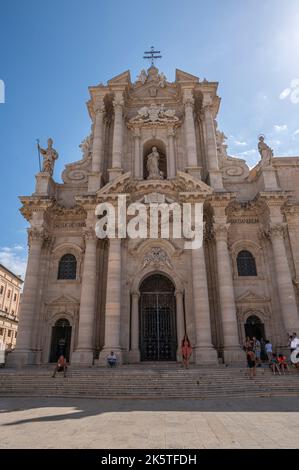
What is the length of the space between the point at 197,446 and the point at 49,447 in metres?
2.74

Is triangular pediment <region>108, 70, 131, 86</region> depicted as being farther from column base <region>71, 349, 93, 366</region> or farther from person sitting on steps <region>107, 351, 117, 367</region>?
person sitting on steps <region>107, 351, 117, 367</region>

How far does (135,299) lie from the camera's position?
20594 millimetres

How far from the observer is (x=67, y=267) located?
73.7 feet

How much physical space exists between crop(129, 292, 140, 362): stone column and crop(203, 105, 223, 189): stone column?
9484 mm

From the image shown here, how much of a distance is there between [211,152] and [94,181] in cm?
893

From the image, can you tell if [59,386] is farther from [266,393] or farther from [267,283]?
[267,283]

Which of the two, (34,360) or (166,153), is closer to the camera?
(34,360)

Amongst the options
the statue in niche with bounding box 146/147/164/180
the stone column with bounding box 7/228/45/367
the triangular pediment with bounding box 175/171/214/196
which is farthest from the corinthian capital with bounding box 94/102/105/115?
the stone column with bounding box 7/228/45/367

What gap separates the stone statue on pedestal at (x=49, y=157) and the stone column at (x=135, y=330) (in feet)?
36.7

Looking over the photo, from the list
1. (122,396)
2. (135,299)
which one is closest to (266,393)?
(122,396)

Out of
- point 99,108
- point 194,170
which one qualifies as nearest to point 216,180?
point 194,170

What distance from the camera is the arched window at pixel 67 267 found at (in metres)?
22.2

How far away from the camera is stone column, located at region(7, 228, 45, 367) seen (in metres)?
18.5

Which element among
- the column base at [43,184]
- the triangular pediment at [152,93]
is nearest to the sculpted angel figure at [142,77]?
the triangular pediment at [152,93]
